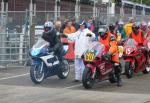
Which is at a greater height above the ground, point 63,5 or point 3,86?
point 63,5

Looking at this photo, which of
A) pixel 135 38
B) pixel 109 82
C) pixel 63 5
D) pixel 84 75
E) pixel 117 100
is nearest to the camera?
pixel 117 100

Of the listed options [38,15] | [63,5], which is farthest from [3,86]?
[63,5]

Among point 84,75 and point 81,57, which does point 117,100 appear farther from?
point 81,57

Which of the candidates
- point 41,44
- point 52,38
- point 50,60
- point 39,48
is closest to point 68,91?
point 50,60

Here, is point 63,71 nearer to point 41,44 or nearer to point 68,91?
point 41,44

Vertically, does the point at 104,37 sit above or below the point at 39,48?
above

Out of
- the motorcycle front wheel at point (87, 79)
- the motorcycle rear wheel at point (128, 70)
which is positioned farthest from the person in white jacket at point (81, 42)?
the motorcycle rear wheel at point (128, 70)

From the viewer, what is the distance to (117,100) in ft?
37.1

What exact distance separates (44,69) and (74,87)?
50.9 inches

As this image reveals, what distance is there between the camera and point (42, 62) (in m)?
14.4

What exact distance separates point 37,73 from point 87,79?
1849 mm

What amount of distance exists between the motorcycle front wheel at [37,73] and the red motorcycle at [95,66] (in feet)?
4.74

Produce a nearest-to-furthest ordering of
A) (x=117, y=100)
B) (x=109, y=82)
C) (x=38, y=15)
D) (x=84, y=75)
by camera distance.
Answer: (x=117, y=100)
(x=84, y=75)
(x=109, y=82)
(x=38, y=15)

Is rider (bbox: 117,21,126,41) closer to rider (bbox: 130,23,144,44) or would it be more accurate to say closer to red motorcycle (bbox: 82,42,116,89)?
rider (bbox: 130,23,144,44)
